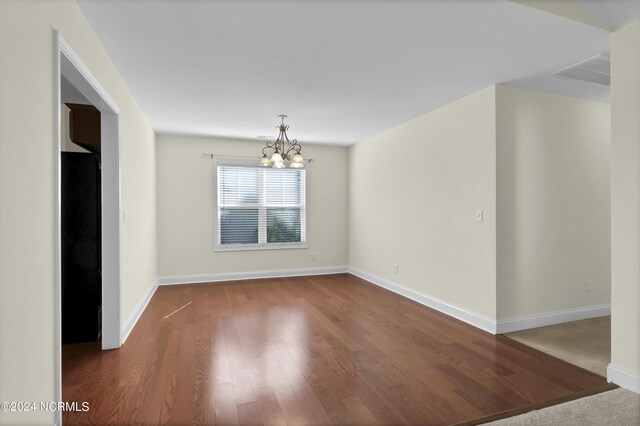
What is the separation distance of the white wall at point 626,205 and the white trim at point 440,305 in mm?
1118

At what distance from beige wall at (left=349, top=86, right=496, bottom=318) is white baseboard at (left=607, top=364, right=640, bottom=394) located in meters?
1.05


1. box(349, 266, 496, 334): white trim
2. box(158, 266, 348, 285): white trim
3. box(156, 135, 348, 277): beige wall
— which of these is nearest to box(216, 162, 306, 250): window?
box(156, 135, 348, 277): beige wall

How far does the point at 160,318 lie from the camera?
12.7 feet

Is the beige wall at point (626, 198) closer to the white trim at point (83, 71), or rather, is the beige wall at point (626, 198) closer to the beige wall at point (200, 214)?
the white trim at point (83, 71)

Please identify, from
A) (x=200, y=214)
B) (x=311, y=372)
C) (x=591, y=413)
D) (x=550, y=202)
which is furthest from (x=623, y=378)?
(x=200, y=214)

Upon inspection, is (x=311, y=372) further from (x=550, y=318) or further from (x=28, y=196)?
(x=550, y=318)

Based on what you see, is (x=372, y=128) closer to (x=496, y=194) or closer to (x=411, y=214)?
(x=411, y=214)

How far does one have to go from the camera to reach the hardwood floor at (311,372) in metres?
2.05

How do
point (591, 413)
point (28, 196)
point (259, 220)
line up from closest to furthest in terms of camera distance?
point (28, 196), point (591, 413), point (259, 220)

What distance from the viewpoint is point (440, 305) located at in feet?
13.6

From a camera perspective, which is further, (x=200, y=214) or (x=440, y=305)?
(x=200, y=214)

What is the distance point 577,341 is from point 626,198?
1.61 m

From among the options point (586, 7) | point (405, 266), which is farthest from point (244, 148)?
point (586, 7)

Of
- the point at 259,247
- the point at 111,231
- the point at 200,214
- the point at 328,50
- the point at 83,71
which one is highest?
the point at 328,50
